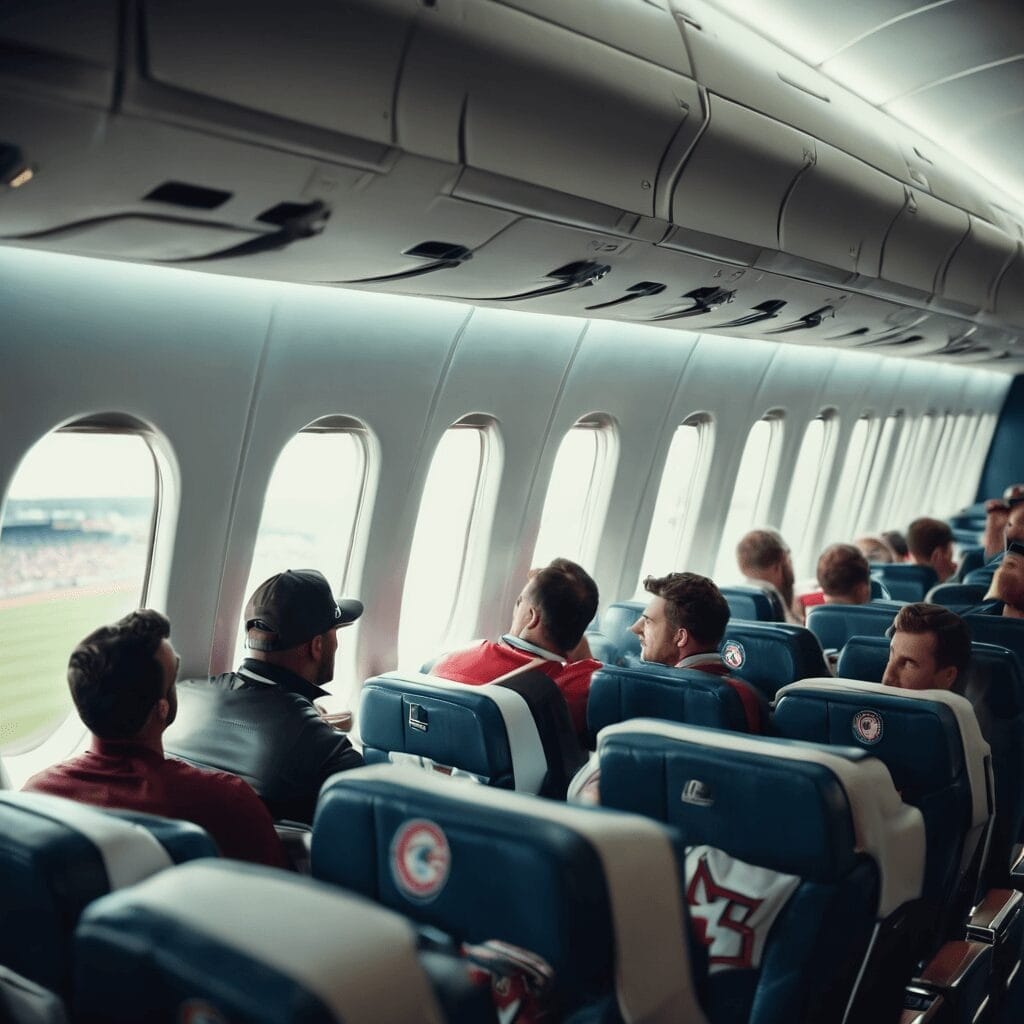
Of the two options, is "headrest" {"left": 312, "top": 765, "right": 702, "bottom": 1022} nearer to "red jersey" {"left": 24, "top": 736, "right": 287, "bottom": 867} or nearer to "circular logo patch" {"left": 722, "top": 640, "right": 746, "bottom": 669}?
"red jersey" {"left": 24, "top": 736, "right": 287, "bottom": 867}

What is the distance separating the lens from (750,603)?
6871 millimetres

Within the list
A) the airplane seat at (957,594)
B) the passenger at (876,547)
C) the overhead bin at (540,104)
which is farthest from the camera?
the passenger at (876,547)

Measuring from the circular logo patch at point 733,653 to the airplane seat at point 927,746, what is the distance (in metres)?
1.63

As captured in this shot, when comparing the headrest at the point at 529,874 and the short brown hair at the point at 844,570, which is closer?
the headrest at the point at 529,874

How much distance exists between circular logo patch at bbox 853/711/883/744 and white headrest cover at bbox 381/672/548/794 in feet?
3.13

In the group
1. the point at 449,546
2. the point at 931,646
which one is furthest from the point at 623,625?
the point at 931,646

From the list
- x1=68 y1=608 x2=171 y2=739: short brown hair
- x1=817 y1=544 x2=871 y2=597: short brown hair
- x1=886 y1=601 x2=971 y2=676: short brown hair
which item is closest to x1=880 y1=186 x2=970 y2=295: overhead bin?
x1=817 y1=544 x2=871 y2=597: short brown hair

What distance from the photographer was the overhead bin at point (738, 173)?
13.3 feet

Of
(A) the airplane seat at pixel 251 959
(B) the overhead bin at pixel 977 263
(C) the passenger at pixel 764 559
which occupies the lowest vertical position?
(A) the airplane seat at pixel 251 959

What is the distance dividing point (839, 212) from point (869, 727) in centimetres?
276

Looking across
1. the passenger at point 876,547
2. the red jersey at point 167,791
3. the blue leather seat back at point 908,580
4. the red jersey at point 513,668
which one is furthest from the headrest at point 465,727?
the passenger at point 876,547

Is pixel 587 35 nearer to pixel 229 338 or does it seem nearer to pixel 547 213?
pixel 547 213

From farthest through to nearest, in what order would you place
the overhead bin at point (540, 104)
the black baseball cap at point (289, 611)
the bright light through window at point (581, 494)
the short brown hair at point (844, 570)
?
1. the bright light through window at point (581, 494)
2. the short brown hair at point (844, 570)
3. the black baseball cap at point (289, 611)
4. the overhead bin at point (540, 104)

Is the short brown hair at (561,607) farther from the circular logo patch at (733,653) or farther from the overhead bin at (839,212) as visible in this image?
the overhead bin at (839,212)
